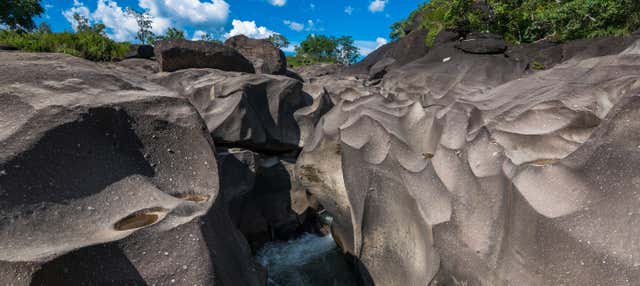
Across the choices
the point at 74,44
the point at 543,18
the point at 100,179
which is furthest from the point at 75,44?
the point at 543,18

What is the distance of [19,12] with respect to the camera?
1822cm

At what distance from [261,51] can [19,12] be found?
16172 mm

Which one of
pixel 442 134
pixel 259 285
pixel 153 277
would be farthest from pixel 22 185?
pixel 442 134

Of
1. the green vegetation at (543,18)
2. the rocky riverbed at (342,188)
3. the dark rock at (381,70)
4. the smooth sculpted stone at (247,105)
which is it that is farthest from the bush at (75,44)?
the green vegetation at (543,18)

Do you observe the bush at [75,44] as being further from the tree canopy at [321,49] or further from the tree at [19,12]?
the tree canopy at [321,49]

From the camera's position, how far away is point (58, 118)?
7.87ft

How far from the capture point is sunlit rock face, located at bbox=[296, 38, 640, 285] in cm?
227

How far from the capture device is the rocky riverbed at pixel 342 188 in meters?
2.08

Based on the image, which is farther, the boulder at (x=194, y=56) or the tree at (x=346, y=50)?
the tree at (x=346, y=50)

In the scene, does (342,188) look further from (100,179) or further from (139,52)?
(139,52)

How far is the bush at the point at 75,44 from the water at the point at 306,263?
1234cm

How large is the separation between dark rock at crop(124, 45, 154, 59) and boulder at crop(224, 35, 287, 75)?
4.01 m

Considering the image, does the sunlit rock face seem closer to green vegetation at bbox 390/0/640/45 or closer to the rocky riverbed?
the rocky riverbed

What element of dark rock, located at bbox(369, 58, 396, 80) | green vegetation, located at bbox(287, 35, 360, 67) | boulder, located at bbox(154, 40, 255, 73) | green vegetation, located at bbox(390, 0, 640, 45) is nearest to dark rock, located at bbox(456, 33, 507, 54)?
green vegetation, located at bbox(390, 0, 640, 45)
